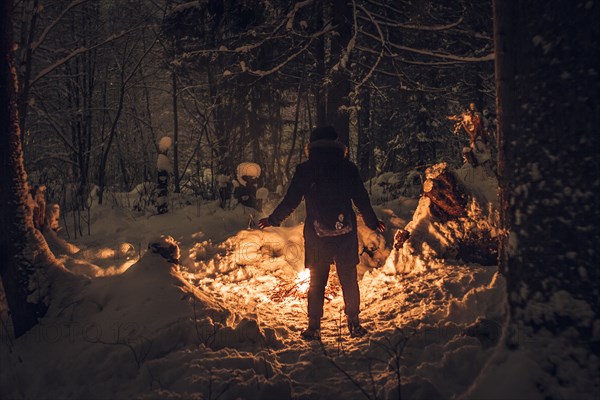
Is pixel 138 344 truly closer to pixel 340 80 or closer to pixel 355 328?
pixel 355 328

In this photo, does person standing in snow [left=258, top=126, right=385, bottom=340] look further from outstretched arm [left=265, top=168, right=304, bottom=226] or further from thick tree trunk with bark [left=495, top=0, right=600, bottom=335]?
thick tree trunk with bark [left=495, top=0, right=600, bottom=335]

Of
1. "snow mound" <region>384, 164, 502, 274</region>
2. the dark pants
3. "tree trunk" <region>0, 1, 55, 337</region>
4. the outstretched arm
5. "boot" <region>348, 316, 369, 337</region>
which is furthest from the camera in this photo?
"snow mound" <region>384, 164, 502, 274</region>

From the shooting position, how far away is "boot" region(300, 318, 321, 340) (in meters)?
3.83

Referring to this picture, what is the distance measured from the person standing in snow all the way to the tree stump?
168cm

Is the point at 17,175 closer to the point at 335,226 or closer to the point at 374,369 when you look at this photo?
the point at 335,226

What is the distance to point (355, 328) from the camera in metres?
3.88

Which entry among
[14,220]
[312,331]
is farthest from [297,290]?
[14,220]

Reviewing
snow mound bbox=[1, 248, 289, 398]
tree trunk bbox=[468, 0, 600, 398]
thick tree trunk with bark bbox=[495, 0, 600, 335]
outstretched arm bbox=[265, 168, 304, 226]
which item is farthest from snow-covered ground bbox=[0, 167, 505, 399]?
outstretched arm bbox=[265, 168, 304, 226]

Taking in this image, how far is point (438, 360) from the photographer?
2.93m

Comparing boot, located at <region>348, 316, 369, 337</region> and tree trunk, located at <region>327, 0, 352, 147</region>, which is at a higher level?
tree trunk, located at <region>327, 0, 352, 147</region>

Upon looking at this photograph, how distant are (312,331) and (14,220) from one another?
295cm

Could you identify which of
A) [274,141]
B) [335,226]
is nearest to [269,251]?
[335,226]

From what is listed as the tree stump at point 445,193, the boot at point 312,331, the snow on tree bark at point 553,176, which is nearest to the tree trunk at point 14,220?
the boot at point 312,331

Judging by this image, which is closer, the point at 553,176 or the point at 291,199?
the point at 553,176
